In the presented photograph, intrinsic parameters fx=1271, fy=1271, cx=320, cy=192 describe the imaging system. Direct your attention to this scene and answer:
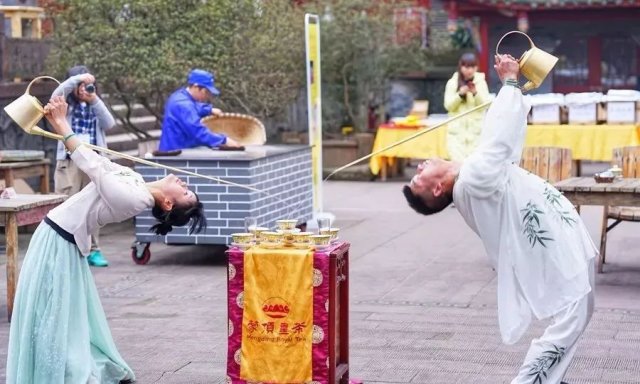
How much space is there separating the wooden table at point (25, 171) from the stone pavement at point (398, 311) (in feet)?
2.50

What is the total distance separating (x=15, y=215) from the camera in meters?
7.46

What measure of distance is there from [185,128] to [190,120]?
0.25 ft

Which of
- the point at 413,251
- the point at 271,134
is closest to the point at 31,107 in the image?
the point at 413,251

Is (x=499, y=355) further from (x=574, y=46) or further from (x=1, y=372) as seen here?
(x=574, y=46)

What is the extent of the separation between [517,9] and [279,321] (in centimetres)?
1457

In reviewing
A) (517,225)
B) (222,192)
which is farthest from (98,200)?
(222,192)

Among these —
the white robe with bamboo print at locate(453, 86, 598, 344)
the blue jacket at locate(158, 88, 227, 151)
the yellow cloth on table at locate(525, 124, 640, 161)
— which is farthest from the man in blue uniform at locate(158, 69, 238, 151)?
the yellow cloth on table at locate(525, 124, 640, 161)

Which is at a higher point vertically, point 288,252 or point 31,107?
point 31,107

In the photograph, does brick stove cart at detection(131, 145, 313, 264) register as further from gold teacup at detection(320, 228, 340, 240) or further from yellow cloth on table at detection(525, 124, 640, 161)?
yellow cloth on table at detection(525, 124, 640, 161)

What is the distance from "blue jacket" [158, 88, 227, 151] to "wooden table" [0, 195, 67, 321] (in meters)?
2.08

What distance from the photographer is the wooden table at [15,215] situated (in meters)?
7.45

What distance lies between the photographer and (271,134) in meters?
18.7

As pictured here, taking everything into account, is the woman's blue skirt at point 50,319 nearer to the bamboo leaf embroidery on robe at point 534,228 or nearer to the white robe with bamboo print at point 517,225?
the white robe with bamboo print at point 517,225

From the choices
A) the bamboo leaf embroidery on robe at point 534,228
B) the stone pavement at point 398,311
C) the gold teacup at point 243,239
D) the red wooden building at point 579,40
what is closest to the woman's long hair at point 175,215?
the gold teacup at point 243,239
